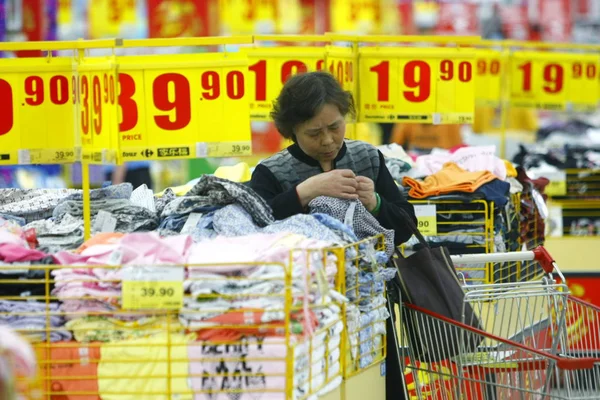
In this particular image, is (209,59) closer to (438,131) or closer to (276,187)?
(276,187)

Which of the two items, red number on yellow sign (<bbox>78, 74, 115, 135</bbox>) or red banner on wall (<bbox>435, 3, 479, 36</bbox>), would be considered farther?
red banner on wall (<bbox>435, 3, 479, 36</bbox>)

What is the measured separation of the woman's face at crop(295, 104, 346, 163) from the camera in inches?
186

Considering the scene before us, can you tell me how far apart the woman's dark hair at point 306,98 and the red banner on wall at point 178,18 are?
238 inches

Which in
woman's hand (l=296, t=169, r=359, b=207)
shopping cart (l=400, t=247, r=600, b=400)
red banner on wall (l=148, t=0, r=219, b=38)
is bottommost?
shopping cart (l=400, t=247, r=600, b=400)

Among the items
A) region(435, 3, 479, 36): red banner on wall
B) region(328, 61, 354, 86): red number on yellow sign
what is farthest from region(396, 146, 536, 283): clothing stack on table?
region(435, 3, 479, 36): red banner on wall

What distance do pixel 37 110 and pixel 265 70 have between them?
269 cm

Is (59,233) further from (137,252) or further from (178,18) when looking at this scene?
(178,18)

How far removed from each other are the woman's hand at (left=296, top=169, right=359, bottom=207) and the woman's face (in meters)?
0.24

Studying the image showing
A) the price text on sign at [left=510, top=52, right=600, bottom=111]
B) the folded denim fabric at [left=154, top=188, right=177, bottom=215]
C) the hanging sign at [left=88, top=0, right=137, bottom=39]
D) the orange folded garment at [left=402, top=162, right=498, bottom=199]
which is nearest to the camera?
the folded denim fabric at [left=154, top=188, right=177, bottom=215]

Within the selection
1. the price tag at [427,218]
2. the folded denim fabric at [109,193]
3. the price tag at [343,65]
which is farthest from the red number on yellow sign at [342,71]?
the folded denim fabric at [109,193]

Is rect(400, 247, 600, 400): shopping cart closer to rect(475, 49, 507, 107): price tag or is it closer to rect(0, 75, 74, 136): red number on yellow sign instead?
rect(0, 75, 74, 136): red number on yellow sign

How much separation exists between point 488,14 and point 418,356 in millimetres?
13458

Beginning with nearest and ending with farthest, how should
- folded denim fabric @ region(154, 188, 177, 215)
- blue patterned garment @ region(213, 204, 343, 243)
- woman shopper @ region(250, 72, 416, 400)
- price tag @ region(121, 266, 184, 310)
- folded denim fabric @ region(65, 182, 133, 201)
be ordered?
price tag @ region(121, 266, 184, 310)
blue patterned garment @ region(213, 204, 343, 243)
woman shopper @ region(250, 72, 416, 400)
folded denim fabric @ region(154, 188, 177, 215)
folded denim fabric @ region(65, 182, 133, 201)

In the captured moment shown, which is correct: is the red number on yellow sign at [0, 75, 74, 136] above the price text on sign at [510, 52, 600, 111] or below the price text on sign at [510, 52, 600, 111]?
below
